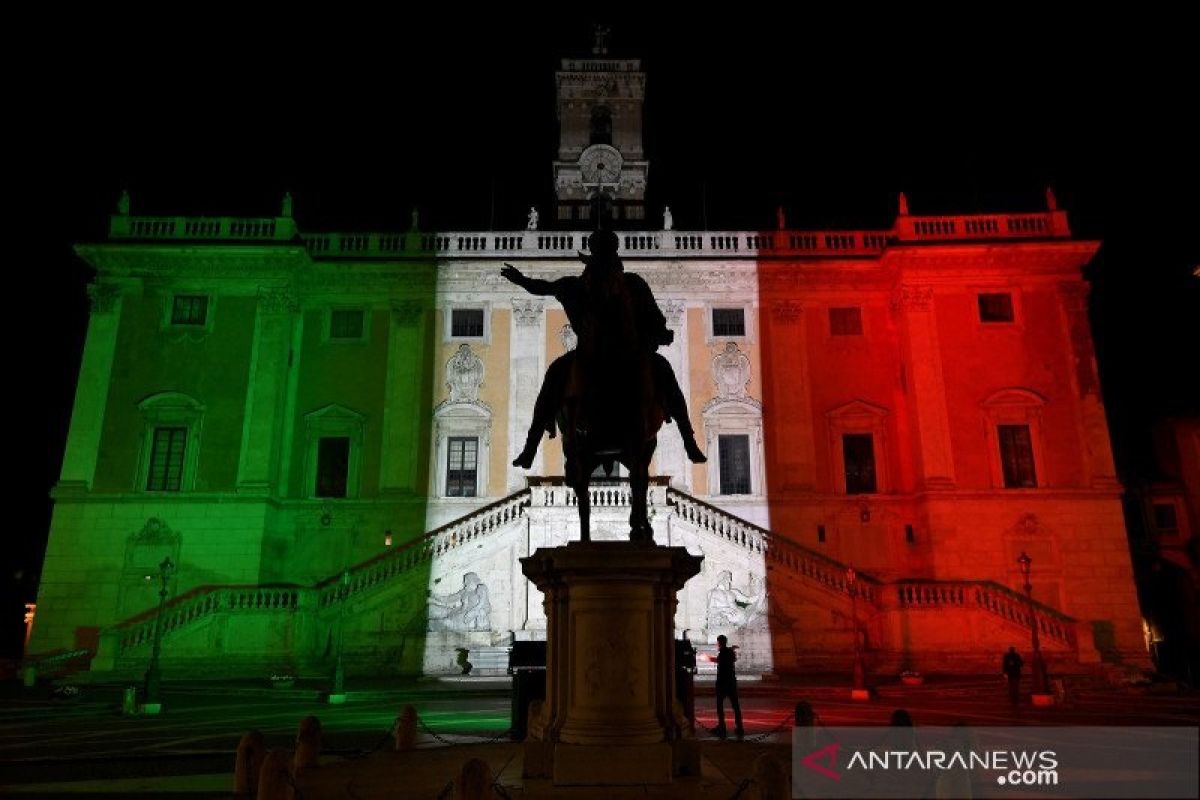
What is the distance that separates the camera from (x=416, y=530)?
103 ft

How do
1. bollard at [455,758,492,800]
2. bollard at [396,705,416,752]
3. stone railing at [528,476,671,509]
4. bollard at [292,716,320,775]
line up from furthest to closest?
1. stone railing at [528,476,671,509]
2. bollard at [396,705,416,752]
3. bollard at [292,716,320,775]
4. bollard at [455,758,492,800]

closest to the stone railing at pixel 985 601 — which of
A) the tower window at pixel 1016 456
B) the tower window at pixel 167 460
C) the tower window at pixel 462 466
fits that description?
the tower window at pixel 1016 456

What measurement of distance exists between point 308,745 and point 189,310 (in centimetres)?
2756

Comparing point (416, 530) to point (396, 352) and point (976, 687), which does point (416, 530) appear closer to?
point (396, 352)

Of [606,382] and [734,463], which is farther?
[734,463]

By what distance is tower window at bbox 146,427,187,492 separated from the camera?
30844 mm

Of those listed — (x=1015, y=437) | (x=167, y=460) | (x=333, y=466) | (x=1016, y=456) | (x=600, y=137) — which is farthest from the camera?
(x=600, y=137)

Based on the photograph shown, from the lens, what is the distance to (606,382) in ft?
28.3

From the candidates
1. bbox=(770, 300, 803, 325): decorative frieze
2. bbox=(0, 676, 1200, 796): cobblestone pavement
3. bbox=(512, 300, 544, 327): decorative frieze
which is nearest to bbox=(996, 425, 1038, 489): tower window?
bbox=(770, 300, 803, 325): decorative frieze

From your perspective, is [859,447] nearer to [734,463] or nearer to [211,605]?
[734,463]

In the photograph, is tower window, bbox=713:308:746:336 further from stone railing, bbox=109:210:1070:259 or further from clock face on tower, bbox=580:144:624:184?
clock face on tower, bbox=580:144:624:184

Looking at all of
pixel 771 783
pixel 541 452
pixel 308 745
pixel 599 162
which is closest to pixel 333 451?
pixel 541 452

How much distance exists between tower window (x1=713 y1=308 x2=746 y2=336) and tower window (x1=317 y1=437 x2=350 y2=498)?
1480cm

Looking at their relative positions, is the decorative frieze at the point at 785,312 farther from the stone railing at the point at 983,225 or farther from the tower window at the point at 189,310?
the tower window at the point at 189,310
